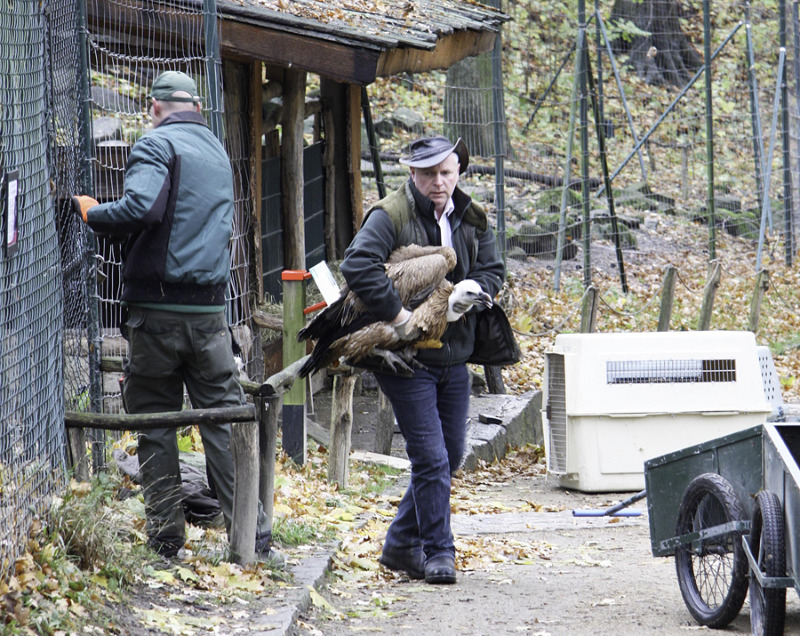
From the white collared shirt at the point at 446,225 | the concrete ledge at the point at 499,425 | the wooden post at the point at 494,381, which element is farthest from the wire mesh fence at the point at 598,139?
the white collared shirt at the point at 446,225

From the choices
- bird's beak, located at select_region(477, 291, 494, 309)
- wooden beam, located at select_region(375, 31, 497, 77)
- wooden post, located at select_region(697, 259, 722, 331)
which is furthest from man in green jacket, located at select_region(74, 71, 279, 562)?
wooden post, located at select_region(697, 259, 722, 331)

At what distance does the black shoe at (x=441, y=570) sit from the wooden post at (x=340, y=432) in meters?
2.07

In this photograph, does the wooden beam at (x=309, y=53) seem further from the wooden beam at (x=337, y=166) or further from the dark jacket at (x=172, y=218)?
the dark jacket at (x=172, y=218)

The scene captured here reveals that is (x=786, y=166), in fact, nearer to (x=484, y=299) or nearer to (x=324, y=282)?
(x=324, y=282)

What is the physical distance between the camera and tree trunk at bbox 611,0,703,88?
69.2 ft

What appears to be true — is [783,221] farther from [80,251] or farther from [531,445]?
[80,251]

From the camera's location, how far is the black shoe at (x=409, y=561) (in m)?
5.75

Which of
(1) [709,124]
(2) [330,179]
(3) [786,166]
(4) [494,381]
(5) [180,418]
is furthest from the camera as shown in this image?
(3) [786,166]

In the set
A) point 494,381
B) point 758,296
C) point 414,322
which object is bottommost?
point 494,381

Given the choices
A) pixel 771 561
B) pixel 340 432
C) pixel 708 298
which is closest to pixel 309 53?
pixel 340 432

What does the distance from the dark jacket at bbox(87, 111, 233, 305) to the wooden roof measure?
3.54m

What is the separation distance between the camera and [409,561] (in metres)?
5.77

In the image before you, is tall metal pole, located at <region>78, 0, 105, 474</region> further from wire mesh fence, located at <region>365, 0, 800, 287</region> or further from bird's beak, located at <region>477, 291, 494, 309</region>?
wire mesh fence, located at <region>365, 0, 800, 287</region>

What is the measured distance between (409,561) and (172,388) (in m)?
1.55
